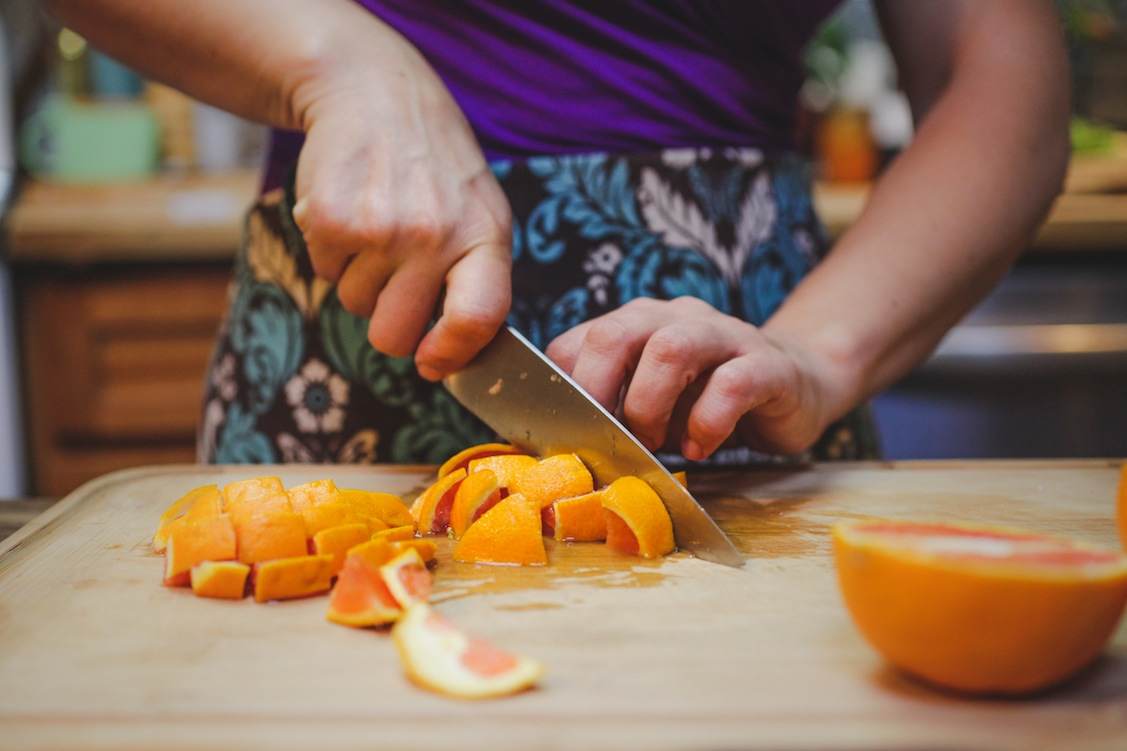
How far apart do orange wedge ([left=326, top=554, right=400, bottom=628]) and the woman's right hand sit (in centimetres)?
29

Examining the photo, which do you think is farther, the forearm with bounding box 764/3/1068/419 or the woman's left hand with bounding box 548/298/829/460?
the forearm with bounding box 764/3/1068/419

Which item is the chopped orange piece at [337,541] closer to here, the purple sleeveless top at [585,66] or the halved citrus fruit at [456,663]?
the halved citrus fruit at [456,663]

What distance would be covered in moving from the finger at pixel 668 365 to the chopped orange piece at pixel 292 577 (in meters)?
0.34

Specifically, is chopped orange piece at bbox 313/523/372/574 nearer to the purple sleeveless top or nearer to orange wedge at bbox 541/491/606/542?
orange wedge at bbox 541/491/606/542

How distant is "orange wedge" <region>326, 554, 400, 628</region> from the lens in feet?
2.60

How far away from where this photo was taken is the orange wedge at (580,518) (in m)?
1.00

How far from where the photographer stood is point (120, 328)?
2.60m

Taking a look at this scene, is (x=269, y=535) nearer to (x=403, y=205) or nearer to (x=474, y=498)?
(x=474, y=498)

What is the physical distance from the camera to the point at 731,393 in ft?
3.36

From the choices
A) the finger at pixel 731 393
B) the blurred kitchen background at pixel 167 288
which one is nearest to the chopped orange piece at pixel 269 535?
the finger at pixel 731 393

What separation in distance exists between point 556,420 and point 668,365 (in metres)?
0.14

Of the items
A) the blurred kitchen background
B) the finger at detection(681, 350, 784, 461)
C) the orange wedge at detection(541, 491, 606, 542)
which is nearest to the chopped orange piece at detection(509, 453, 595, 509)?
the orange wedge at detection(541, 491, 606, 542)

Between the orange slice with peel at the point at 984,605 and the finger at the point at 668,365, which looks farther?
the finger at the point at 668,365

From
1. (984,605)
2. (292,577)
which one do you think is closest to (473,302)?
(292,577)
